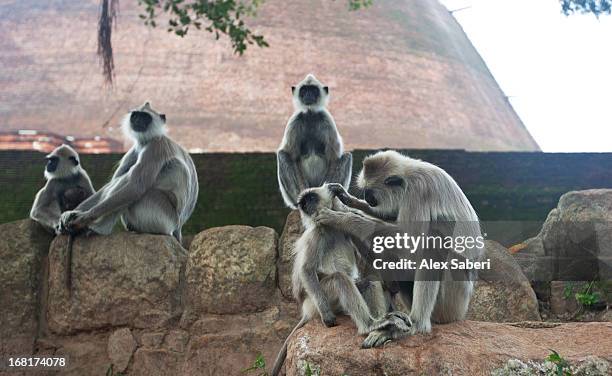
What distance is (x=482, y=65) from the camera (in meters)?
28.7

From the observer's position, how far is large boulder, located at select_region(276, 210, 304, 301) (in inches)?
186

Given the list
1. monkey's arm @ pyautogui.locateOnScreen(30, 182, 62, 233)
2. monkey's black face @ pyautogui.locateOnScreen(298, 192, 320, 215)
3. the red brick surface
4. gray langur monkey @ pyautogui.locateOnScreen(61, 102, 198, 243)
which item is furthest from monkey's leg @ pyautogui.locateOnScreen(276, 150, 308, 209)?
the red brick surface

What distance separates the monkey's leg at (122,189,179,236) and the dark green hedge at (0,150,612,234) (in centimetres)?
74

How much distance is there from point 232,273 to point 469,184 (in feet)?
8.42

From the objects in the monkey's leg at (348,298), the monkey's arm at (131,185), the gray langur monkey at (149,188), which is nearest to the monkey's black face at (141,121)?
the gray langur monkey at (149,188)

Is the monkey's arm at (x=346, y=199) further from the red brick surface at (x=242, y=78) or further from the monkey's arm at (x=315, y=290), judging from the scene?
the red brick surface at (x=242, y=78)

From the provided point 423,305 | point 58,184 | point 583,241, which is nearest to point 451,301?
point 423,305

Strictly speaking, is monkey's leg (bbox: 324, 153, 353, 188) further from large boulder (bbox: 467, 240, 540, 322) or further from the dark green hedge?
large boulder (bbox: 467, 240, 540, 322)

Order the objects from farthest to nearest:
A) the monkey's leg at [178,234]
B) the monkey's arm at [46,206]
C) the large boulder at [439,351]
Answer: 1. the monkey's arm at [46,206]
2. the monkey's leg at [178,234]
3. the large boulder at [439,351]

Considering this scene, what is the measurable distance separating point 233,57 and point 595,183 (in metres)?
15.5

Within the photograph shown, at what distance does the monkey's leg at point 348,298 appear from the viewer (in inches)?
142

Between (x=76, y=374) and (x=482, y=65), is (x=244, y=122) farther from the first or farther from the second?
(x=76, y=374)

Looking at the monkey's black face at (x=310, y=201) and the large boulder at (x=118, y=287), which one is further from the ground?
the monkey's black face at (x=310, y=201)

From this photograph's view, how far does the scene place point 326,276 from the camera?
3934mm
